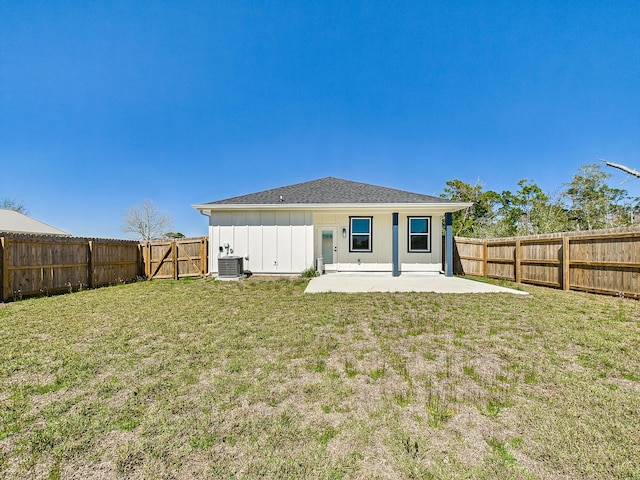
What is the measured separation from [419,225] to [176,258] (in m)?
10.6

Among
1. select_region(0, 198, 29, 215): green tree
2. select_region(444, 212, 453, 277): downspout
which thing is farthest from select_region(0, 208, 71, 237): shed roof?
select_region(444, 212, 453, 277): downspout

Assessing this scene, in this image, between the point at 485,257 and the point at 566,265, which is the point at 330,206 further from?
the point at 566,265

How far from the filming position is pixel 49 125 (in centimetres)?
1421

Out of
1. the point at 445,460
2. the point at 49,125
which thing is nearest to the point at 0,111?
the point at 49,125

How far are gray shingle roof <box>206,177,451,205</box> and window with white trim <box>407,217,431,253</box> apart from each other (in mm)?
928

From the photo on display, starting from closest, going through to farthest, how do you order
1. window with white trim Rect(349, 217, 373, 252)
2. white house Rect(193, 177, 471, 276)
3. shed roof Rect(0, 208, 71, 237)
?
1. white house Rect(193, 177, 471, 276)
2. window with white trim Rect(349, 217, 373, 252)
3. shed roof Rect(0, 208, 71, 237)

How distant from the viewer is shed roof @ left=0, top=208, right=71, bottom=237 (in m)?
17.2

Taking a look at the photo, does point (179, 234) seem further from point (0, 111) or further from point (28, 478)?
point (28, 478)

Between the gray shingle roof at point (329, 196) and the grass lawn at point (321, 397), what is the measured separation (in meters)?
6.47

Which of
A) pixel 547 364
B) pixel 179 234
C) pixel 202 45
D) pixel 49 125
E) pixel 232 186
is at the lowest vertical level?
pixel 547 364

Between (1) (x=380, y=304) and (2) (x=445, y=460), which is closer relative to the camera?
(2) (x=445, y=460)

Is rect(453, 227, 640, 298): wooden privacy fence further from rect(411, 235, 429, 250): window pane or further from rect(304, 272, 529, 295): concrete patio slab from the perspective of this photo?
rect(411, 235, 429, 250): window pane

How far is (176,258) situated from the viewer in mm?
11156

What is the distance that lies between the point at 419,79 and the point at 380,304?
450 inches
